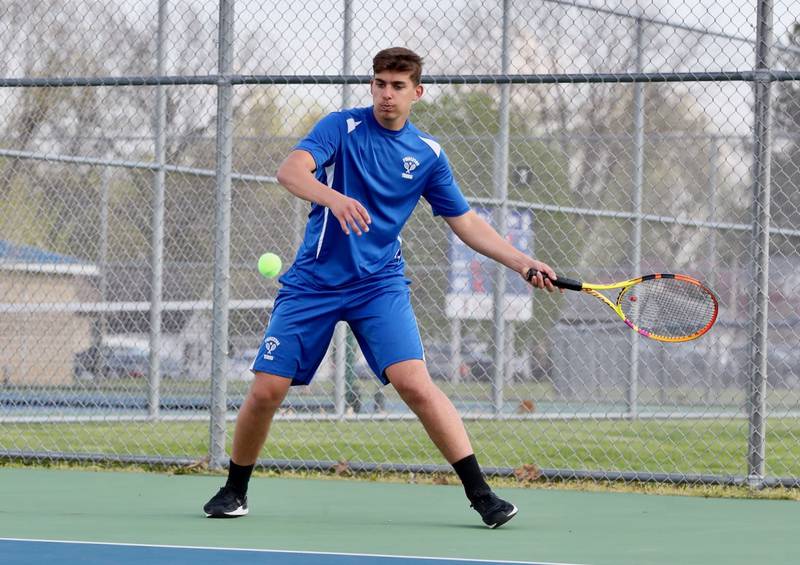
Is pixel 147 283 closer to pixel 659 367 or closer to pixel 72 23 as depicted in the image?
pixel 72 23

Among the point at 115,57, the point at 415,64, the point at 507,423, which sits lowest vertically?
the point at 507,423

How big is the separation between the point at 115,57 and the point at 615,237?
15.9 ft

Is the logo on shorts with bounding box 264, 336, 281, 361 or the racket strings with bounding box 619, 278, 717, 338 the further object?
the racket strings with bounding box 619, 278, 717, 338

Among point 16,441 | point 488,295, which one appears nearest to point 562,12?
point 488,295

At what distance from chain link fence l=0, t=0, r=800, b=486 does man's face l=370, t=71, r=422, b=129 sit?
2546 mm

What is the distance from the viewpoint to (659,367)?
45.4 ft

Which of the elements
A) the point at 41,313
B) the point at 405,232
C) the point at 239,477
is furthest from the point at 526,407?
the point at 239,477

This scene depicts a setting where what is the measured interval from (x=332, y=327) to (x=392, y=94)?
86cm

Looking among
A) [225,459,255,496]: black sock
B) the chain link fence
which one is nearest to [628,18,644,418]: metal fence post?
the chain link fence

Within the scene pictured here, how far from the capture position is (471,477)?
5383 millimetres

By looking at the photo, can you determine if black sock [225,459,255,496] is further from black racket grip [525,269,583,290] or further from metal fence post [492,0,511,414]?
metal fence post [492,0,511,414]

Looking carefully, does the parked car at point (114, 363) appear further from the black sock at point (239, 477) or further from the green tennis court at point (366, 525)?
A: the black sock at point (239, 477)

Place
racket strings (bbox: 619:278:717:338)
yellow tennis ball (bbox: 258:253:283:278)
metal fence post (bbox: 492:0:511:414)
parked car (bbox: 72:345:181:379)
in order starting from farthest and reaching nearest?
parked car (bbox: 72:345:181:379) → metal fence post (bbox: 492:0:511:414) → yellow tennis ball (bbox: 258:253:283:278) → racket strings (bbox: 619:278:717:338)

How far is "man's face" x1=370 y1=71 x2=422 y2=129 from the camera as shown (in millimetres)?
5242
